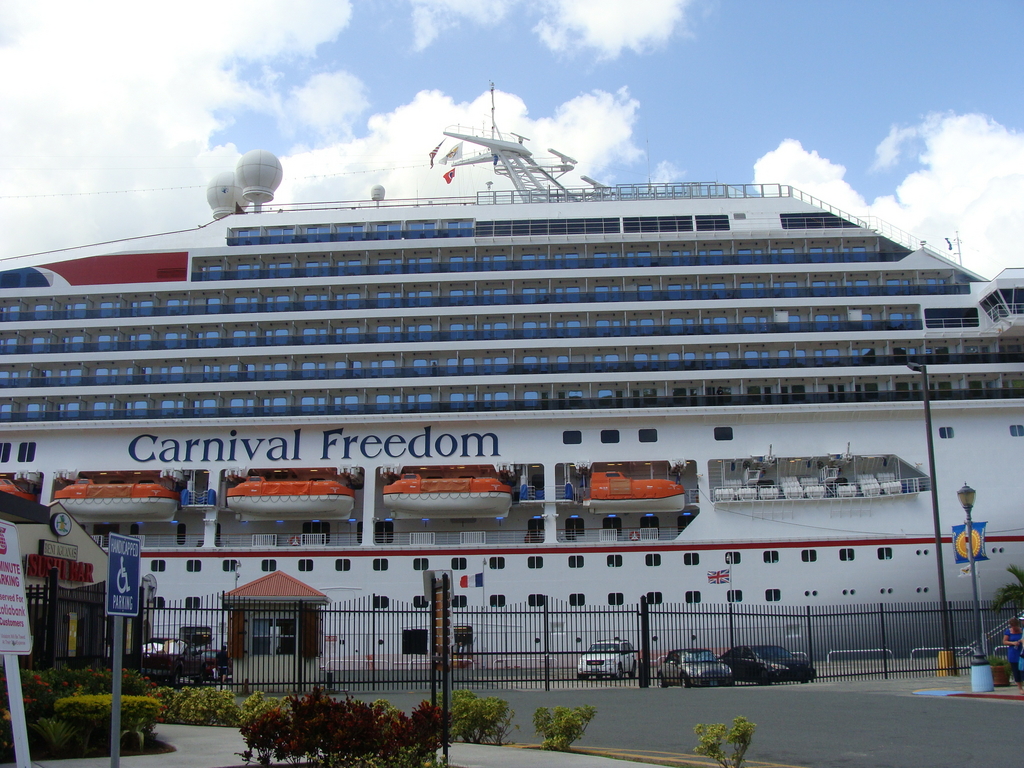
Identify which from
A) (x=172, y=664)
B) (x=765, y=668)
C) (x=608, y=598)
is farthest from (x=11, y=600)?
(x=608, y=598)

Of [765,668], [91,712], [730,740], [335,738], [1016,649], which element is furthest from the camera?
[765,668]

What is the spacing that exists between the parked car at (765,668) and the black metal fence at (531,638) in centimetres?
46

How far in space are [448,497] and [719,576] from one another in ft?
32.3

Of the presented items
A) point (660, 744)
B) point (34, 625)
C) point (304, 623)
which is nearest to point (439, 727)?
point (660, 744)

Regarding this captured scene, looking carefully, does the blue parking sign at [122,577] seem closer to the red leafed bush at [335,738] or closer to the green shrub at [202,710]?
the red leafed bush at [335,738]

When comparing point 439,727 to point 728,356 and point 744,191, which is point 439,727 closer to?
point 728,356

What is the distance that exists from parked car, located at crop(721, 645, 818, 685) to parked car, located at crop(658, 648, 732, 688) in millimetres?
300

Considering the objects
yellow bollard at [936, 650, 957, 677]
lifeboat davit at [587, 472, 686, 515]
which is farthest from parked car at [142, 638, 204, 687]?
yellow bollard at [936, 650, 957, 677]

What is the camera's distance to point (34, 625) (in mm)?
13039

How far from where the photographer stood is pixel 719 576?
1232 inches

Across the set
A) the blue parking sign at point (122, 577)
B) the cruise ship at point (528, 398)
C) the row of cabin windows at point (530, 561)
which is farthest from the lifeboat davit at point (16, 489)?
the blue parking sign at point (122, 577)

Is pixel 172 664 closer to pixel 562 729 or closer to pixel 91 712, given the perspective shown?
pixel 91 712

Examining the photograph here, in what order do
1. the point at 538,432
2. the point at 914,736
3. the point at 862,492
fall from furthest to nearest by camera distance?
the point at 538,432 < the point at 862,492 < the point at 914,736

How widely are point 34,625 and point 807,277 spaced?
31.2 m
